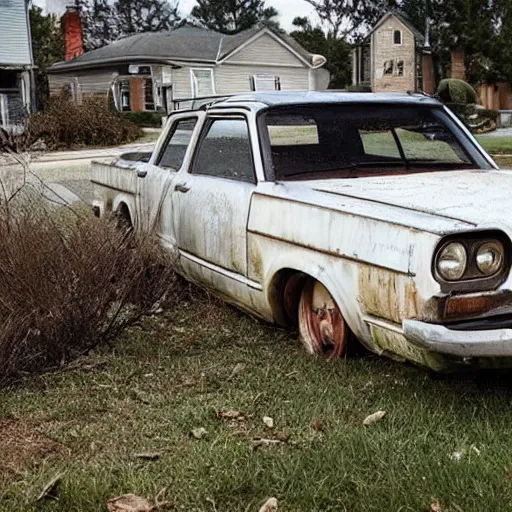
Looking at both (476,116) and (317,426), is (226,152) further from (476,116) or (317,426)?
(476,116)

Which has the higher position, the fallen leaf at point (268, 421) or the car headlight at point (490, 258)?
the car headlight at point (490, 258)

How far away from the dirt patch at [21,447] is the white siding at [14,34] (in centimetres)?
2827

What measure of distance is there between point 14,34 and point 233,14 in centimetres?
4642

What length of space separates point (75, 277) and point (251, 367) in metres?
1.12

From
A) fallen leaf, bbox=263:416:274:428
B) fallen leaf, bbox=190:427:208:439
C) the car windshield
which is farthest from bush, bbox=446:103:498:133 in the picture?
fallen leaf, bbox=190:427:208:439

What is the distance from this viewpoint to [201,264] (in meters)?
→ 5.60

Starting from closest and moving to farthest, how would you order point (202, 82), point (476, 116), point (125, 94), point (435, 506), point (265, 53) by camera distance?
point (435, 506)
point (476, 116)
point (125, 94)
point (202, 82)
point (265, 53)

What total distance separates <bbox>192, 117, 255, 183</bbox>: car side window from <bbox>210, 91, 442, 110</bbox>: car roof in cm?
15

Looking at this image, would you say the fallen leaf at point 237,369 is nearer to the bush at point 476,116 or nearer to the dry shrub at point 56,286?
the dry shrub at point 56,286

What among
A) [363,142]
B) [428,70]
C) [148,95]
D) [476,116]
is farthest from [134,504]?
[428,70]

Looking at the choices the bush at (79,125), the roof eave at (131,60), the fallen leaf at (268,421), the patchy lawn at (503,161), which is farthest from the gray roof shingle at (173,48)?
the fallen leaf at (268,421)

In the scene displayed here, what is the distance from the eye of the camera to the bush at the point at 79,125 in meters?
23.8

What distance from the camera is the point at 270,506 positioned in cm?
301

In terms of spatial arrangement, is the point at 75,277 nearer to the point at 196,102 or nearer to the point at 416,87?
the point at 196,102
